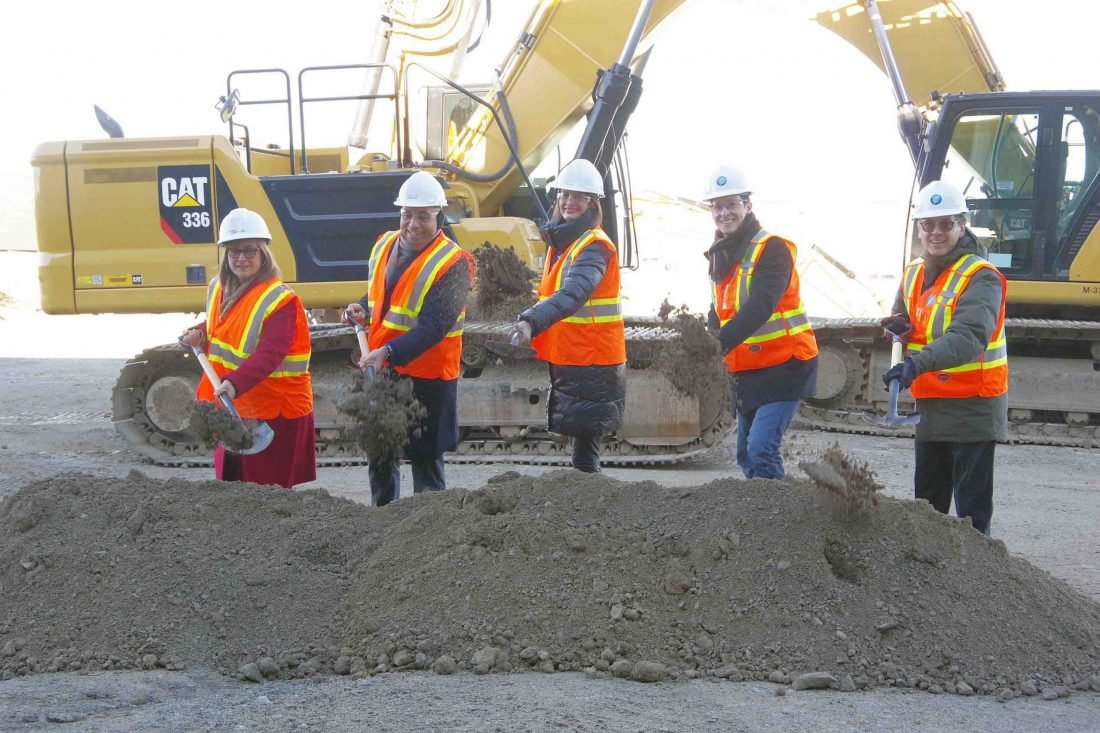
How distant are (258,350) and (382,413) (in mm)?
603

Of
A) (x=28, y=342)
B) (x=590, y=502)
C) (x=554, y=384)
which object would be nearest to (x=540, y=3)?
(x=554, y=384)

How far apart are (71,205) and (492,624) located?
6.05m

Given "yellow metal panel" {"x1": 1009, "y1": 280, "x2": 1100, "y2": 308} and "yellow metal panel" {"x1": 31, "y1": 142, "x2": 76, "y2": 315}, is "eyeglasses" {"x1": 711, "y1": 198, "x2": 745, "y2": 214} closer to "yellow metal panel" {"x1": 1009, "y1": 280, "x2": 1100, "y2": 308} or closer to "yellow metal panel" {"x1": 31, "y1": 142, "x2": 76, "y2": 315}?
"yellow metal panel" {"x1": 1009, "y1": 280, "x2": 1100, "y2": 308}

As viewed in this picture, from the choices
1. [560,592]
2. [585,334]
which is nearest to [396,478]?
[585,334]

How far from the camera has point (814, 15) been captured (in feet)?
32.0

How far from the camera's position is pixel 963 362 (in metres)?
4.66

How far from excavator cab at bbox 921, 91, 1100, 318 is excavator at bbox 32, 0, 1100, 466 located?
0.05 ft

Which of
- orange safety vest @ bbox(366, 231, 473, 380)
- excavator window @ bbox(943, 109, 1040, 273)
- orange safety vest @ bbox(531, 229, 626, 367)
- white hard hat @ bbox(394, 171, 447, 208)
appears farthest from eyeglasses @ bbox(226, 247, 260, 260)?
excavator window @ bbox(943, 109, 1040, 273)

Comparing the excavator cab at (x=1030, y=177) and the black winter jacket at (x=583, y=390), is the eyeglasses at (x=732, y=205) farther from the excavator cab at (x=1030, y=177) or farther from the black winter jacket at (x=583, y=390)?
the excavator cab at (x=1030, y=177)

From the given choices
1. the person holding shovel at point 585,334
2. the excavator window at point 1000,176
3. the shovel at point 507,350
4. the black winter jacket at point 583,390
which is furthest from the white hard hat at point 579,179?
the excavator window at point 1000,176

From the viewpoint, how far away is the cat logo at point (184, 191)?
28.2ft

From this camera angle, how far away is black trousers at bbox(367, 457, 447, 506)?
18.1 feet

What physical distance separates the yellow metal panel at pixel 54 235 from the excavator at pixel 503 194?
0.04 ft

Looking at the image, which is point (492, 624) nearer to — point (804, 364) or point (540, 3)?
point (804, 364)
